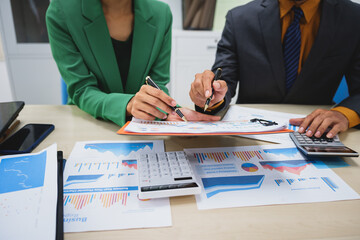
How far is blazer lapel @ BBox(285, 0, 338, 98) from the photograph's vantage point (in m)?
0.97

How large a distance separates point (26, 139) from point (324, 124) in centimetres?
84

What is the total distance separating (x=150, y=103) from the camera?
63 centimetres

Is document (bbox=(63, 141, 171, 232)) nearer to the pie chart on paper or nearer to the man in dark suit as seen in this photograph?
the pie chart on paper

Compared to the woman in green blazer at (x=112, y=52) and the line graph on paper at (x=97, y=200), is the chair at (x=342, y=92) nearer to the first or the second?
the woman in green blazer at (x=112, y=52)

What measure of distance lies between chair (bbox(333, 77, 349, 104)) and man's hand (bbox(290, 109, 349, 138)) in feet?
1.86

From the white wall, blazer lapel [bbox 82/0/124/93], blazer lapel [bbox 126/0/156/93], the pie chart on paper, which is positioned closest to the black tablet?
blazer lapel [bbox 82/0/124/93]

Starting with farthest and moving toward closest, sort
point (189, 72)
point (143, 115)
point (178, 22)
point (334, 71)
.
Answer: point (178, 22)
point (189, 72)
point (334, 71)
point (143, 115)

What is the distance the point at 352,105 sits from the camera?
0.80m

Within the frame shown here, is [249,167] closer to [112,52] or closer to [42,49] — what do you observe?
[112,52]

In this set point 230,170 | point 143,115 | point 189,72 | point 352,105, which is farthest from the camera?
point 189,72

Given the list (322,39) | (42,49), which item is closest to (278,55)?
(322,39)

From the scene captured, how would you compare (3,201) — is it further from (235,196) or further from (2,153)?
(235,196)

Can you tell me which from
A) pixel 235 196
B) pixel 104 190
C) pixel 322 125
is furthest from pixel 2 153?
pixel 322 125

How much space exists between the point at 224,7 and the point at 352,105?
7.11ft
